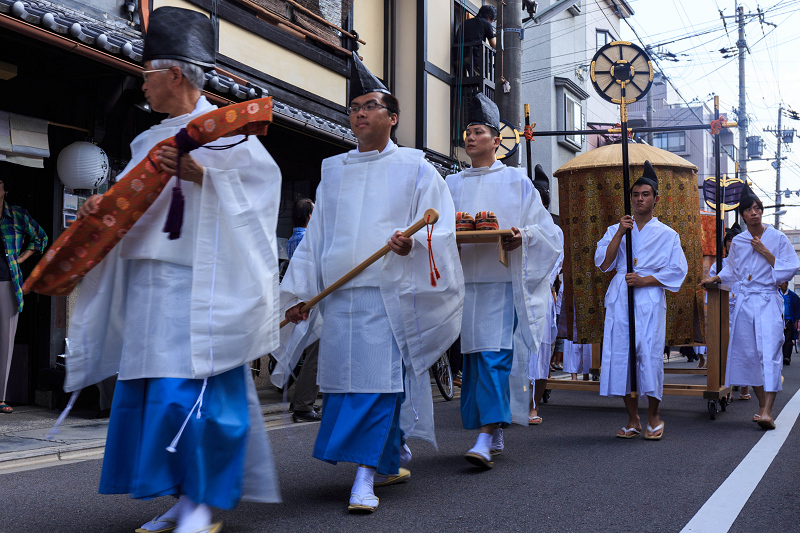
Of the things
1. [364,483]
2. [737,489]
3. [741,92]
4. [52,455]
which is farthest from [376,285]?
[741,92]

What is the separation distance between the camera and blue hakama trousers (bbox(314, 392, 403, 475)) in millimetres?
3701

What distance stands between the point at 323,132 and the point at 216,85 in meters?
2.15

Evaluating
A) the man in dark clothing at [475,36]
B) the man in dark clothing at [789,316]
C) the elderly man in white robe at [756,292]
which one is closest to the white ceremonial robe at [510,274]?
the elderly man in white robe at [756,292]

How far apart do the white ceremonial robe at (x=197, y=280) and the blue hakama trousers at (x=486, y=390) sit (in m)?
1.83

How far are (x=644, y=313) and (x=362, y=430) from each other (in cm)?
298

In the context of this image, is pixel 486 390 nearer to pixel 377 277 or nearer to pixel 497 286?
pixel 497 286

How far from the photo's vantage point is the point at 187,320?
3041mm

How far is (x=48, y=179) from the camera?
7219 mm

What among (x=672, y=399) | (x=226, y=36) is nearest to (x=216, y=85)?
(x=226, y=36)

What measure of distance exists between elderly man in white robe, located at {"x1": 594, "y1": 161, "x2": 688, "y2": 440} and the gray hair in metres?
3.60

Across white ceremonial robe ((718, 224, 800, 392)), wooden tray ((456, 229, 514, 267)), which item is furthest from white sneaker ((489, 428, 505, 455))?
white ceremonial robe ((718, 224, 800, 392))

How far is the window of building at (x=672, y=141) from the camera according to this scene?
51.7 m

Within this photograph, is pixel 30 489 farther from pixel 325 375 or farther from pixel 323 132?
pixel 323 132

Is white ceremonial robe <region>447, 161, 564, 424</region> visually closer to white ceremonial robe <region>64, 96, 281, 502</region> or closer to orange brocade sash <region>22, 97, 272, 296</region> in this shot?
white ceremonial robe <region>64, 96, 281, 502</region>
